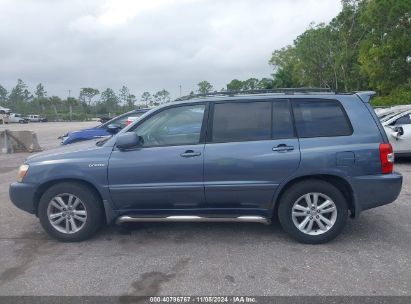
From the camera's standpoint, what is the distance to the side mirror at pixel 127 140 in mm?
4688

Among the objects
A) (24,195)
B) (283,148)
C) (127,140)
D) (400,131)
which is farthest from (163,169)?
(400,131)

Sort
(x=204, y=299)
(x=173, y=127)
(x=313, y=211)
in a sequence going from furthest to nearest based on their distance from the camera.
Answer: (x=173, y=127) < (x=313, y=211) < (x=204, y=299)

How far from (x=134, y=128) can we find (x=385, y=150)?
9.67 ft

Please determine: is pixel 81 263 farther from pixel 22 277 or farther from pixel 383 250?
pixel 383 250

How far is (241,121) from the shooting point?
4.82 metres

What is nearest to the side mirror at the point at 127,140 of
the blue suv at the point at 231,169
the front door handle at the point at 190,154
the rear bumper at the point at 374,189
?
the blue suv at the point at 231,169

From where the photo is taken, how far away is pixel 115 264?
4297mm

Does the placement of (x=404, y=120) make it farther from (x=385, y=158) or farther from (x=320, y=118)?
(x=320, y=118)

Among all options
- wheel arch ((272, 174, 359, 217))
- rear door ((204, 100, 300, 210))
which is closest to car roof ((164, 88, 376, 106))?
rear door ((204, 100, 300, 210))

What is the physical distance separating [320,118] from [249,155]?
0.97 m

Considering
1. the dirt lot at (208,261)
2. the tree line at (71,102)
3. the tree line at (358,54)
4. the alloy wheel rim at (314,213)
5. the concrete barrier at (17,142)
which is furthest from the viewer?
the tree line at (71,102)

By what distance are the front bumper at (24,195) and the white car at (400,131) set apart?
8.38m

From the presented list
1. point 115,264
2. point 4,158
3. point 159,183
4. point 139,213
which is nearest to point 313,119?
point 159,183

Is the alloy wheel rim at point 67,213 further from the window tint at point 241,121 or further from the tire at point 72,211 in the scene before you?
the window tint at point 241,121
